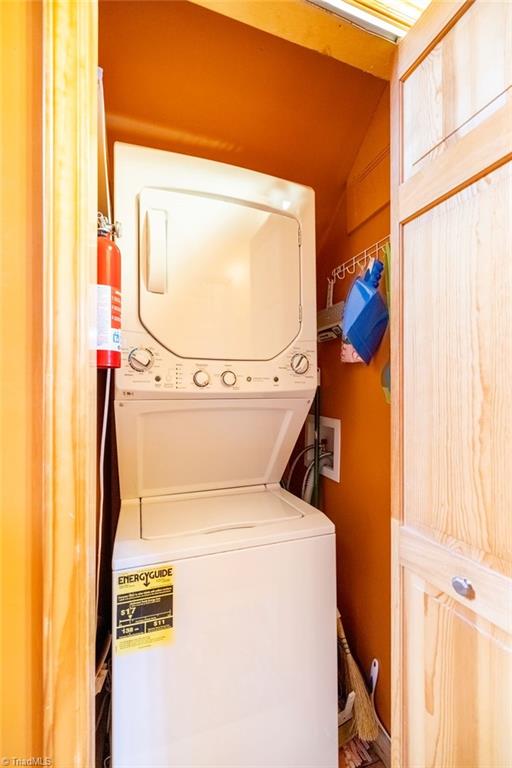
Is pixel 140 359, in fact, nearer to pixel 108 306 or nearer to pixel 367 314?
pixel 108 306

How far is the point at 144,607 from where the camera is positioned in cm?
99

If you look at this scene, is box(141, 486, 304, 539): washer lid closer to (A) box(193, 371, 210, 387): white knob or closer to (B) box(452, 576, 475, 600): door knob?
(A) box(193, 371, 210, 387): white knob

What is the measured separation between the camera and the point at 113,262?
2.64 ft

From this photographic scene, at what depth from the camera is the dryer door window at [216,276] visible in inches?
46.1

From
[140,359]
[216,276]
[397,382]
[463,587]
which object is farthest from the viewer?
[216,276]

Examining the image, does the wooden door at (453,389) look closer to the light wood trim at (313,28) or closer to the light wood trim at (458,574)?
the light wood trim at (458,574)

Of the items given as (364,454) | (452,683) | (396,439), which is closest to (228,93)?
(396,439)

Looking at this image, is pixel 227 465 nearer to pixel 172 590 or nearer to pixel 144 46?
pixel 172 590

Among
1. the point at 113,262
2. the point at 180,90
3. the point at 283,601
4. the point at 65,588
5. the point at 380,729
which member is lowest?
the point at 380,729

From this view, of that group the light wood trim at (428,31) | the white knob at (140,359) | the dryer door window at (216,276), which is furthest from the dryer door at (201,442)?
the light wood trim at (428,31)

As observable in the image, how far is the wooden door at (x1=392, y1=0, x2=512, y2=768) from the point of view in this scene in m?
0.63

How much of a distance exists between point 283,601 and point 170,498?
1.97 ft

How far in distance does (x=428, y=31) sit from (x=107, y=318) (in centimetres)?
101

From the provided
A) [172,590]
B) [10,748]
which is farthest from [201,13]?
[10,748]
